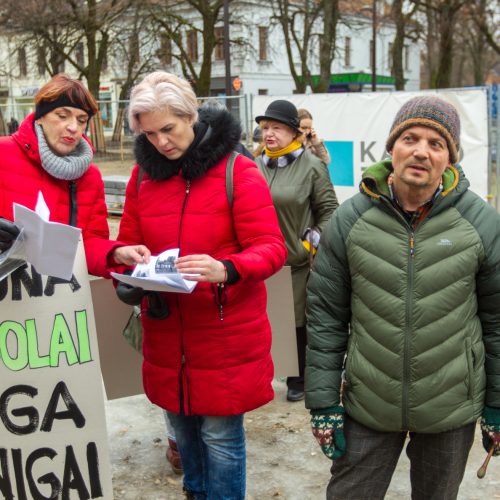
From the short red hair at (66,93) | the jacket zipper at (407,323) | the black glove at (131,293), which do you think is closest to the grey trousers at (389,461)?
the jacket zipper at (407,323)

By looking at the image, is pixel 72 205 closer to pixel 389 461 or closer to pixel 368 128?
pixel 389 461

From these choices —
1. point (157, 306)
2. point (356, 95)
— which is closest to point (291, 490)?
point (157, 306)

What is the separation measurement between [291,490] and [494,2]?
21594mm

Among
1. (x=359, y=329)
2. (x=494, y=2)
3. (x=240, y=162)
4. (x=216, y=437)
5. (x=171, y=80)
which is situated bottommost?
(x=216, y=437)

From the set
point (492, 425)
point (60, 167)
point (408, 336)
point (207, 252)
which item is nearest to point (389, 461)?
point (492, 425)

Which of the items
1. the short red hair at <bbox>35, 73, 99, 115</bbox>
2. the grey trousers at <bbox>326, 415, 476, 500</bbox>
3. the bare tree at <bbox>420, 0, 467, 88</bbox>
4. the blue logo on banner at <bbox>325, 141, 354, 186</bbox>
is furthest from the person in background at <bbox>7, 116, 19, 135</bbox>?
the grey trousers at <bbox>326, 415, 476, 500</bbox>

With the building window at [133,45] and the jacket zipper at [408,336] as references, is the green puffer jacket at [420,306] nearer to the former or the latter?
the jacket zipper at [408,336]

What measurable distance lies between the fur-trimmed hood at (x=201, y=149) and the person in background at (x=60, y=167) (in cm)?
28

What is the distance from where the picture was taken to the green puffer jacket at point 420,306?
6.87 feet

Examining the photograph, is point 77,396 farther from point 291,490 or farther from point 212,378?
point 291,490

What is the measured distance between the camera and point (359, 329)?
2.21 m

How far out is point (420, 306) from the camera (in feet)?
6.88

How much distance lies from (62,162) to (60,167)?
2 cm

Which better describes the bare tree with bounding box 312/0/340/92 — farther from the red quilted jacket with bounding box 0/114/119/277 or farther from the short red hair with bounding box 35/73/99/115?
the red quilted jacket with bounding box 0/114/119/277
